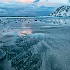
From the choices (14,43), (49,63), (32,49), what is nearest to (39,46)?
(32,49)

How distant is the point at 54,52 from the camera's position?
17359 mm

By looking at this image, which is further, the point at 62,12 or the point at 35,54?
the point at 62,12

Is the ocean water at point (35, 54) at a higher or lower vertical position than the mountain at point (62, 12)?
higher

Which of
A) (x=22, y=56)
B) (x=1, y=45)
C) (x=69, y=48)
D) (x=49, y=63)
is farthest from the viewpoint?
(x=1, y=45)

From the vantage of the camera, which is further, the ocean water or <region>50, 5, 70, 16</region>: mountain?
<region>50, 5, 70, 16</region>: mountain

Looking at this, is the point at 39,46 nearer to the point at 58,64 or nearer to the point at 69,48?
the point at 69,48

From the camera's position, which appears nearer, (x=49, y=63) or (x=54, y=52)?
(x=49, y=63)

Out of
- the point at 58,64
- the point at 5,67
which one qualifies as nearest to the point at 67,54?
the point at 58,64

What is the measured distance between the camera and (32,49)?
18.3 meters

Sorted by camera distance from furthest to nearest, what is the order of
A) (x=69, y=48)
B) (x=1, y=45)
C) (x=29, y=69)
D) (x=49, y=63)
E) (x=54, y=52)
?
(x=1, y=45) < (x=69, y=48) < (x=54, y=52) < (x=49, y=63) < (x=29, y=69)

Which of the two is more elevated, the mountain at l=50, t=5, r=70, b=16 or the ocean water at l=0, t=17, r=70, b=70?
the ocean water at l=0, t=17, r=70, b=70

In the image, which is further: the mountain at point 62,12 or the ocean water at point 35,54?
the mountain at point 62,12

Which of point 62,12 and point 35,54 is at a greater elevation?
point 35,54

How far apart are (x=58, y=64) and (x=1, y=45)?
24.7ft
